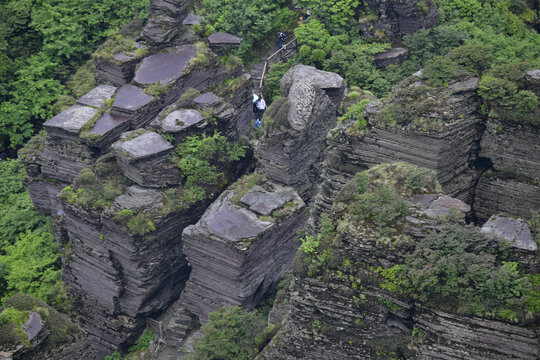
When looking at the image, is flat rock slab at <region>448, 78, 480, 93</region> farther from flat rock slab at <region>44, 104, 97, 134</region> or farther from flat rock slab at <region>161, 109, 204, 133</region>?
flat rock slab at <region>44, 104, 97, 134</region>

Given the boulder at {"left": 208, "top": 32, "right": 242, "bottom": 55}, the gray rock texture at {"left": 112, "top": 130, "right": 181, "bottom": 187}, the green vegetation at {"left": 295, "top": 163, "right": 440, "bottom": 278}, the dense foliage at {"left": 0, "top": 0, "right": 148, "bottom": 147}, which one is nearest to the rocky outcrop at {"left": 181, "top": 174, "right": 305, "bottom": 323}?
the gray rock texture at {"left": 112, "top": 130, "right": 181, "bottom": 187}

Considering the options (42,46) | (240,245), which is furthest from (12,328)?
(42,46)

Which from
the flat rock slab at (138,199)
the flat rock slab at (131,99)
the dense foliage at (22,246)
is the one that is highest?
the flat rock slab at (131,99)

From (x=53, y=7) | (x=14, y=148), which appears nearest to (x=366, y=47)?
(x=53, y=7)

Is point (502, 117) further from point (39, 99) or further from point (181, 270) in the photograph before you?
point (39, 99)

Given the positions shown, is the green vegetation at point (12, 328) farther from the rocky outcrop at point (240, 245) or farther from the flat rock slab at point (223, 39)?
the flat rock slab at point (223, 39)

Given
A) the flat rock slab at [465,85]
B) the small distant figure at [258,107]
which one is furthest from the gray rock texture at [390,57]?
the flat rock slab at [465,85]
